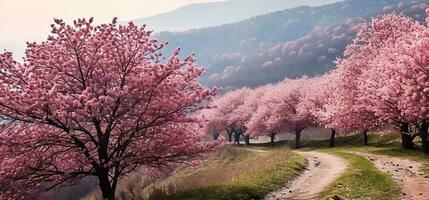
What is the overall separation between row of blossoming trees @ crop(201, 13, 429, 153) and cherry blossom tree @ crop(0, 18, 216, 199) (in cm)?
334

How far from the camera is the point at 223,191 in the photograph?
22.5 metres

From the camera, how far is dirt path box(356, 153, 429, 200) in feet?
68.2

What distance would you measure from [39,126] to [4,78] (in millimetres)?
2448

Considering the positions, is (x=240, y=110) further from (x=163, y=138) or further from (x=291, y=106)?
(x=163, y=138)

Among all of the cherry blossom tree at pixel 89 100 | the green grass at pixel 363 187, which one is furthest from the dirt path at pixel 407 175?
the cherry blossom tree at pixel 89 100

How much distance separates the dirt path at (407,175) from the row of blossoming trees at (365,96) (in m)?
2.36

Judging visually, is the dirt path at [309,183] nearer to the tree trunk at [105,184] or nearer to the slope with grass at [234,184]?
the slope with grass at [234,184]

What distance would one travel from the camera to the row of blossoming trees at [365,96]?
2248cm

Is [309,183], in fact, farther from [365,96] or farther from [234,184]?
[365,96]

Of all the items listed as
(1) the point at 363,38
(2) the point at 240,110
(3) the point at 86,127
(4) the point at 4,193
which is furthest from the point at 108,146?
(2) the point at 240,110

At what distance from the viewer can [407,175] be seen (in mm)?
26875

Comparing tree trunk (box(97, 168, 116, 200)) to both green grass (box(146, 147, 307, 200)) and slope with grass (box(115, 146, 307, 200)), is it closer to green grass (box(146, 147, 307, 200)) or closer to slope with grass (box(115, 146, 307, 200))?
slope with grass (box(115, 146, 307, 200))

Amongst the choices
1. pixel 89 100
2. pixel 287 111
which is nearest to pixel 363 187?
pixel 89 100

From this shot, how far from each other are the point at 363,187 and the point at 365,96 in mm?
16304
